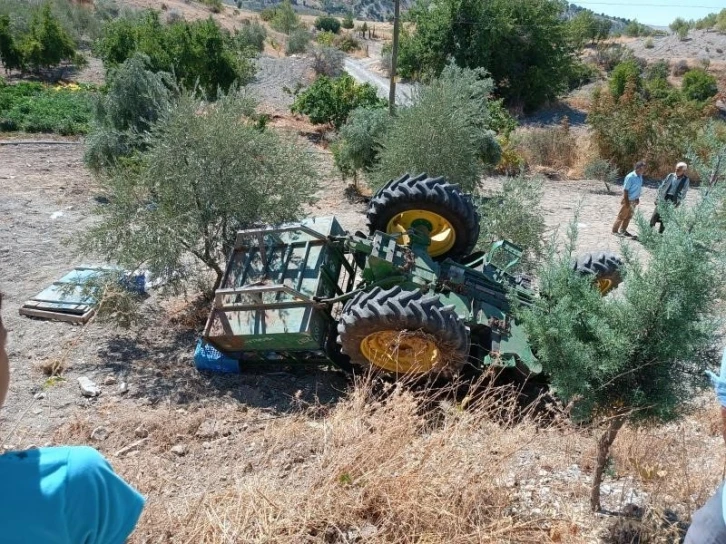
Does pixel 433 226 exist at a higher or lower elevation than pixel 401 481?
higher

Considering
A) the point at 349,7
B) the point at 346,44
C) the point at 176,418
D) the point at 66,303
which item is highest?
the point at 176,418

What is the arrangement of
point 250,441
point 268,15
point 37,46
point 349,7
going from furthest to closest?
point 349,7 → point 268,15 → point 37,46 → point 250,441

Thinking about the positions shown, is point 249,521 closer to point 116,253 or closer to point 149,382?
point 149,382

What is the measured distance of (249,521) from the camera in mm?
3043

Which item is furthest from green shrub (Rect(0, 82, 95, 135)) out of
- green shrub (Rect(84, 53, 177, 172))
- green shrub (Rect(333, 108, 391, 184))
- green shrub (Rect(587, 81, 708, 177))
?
green shrub (Rect(587, 81, 708, 177))

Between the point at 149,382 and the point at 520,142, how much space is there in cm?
1299

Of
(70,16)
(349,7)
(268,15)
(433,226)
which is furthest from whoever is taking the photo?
(349,7)

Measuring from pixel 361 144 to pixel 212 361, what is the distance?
672 cm

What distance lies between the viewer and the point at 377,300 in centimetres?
465

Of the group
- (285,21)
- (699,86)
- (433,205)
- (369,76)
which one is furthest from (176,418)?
(285,21)

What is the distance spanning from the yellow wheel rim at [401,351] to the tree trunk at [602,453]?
157cm

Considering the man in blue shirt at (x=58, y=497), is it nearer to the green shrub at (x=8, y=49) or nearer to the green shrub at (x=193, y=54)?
the green shrub at (x=193, y=54)

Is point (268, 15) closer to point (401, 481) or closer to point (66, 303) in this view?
Result: point (66, 303)

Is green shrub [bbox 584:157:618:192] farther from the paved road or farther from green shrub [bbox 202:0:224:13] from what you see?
green shrub [bbox 202:0:224:13]
